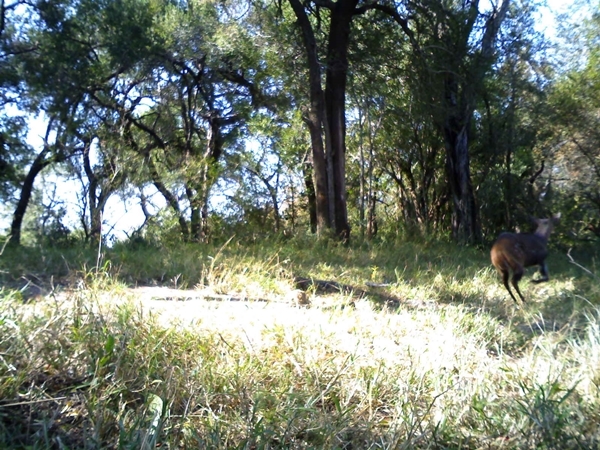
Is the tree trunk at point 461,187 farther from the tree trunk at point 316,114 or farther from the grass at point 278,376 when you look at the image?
the grass at point 278,376

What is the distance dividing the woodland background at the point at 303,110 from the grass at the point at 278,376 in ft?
16.7

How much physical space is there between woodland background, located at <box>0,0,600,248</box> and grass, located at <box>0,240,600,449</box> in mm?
5095

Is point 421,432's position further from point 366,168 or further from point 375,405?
point 366,168

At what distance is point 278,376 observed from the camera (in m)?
3.70

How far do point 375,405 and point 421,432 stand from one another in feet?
1.41

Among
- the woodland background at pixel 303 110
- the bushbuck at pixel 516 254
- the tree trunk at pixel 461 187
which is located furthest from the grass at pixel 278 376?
the tree trunk at pixel 461 187

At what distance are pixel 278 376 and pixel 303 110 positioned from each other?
10.0m

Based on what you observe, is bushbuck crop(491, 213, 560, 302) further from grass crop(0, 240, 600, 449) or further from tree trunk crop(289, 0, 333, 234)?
tree trunk crop(289, 0, 333, 234)

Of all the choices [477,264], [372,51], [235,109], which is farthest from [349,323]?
[235,109]

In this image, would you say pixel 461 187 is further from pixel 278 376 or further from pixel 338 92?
pixel 278 376

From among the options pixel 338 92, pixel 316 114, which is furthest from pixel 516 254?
pixel 338 92

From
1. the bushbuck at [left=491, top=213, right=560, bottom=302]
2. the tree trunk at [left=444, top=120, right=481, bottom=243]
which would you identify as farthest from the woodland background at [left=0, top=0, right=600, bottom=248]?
the bushbuck at [left=491, top=213, right=560, bottom=302]

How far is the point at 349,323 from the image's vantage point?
471 centimetres

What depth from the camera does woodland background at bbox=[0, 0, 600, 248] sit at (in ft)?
37.1
